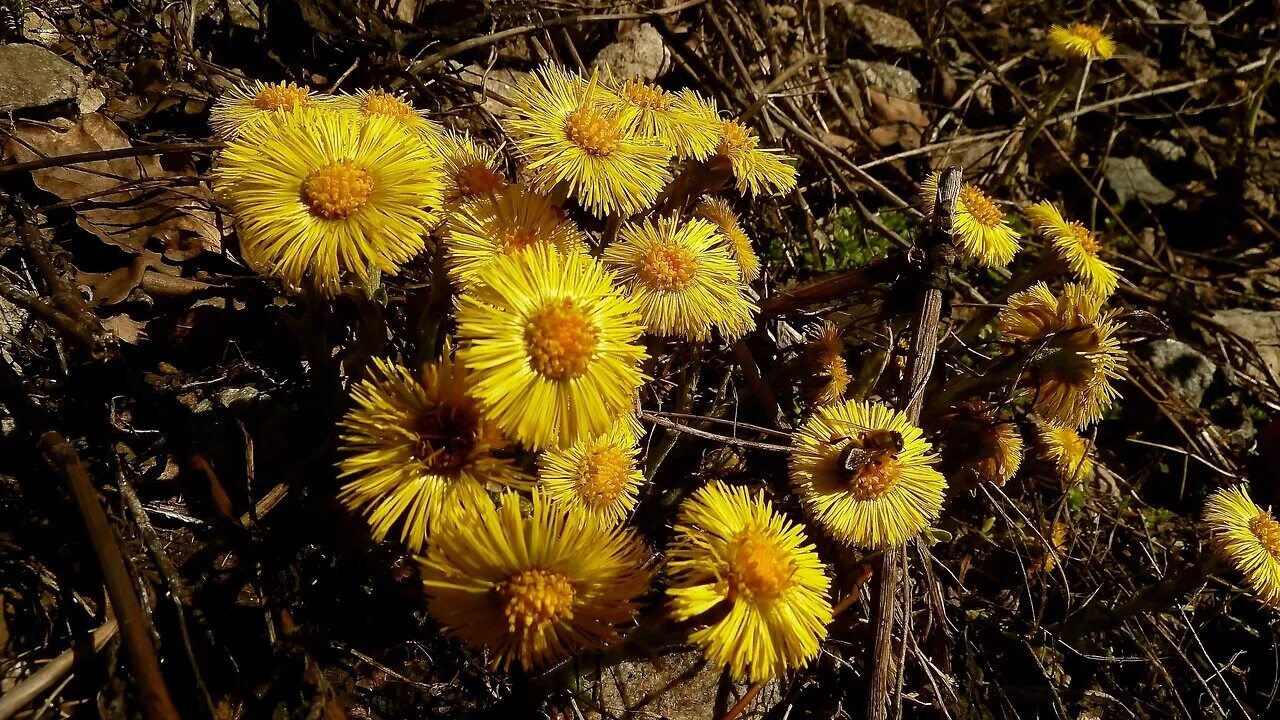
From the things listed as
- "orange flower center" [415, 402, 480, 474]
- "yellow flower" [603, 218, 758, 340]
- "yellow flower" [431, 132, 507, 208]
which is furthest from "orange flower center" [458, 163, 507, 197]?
"orange flower center" [415, 402, 480, 474]

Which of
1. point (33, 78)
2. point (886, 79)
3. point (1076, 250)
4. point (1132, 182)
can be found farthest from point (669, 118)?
point (1132, 182)

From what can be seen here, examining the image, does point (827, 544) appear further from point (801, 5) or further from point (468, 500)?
point (801, 5)

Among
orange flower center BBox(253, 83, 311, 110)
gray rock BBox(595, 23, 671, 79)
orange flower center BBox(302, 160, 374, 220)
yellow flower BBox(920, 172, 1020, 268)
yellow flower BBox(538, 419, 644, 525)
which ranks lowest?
yellow flower BBox(538, 419, 644, 525)

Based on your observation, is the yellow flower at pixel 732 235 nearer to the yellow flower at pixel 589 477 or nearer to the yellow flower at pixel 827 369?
the yellow flower at pixel 827 369

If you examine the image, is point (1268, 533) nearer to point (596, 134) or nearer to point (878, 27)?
point (596, 134)

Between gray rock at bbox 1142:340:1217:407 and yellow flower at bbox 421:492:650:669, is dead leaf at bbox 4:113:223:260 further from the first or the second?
gray rock at bbox 1142:340:1217:407

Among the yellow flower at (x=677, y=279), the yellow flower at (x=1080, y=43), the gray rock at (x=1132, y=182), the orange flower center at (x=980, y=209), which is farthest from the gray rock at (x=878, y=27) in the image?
the yellow flower at (x=677, y=279)
